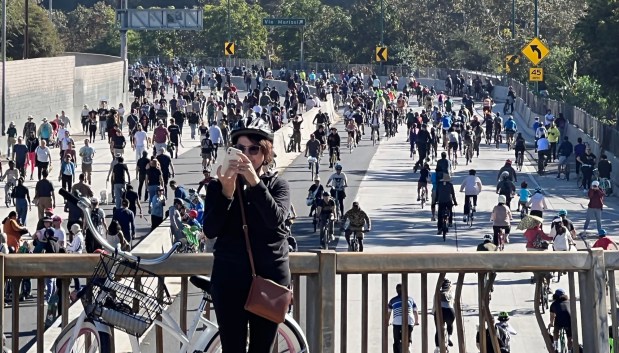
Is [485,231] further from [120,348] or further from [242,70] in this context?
[242,70]

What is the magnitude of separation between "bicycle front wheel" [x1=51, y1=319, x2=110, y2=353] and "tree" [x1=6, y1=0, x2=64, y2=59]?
75.3 metres

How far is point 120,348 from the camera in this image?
30.8 feet

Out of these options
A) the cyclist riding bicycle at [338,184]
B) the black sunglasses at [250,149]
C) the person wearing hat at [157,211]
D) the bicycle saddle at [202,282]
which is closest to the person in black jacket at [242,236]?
the black sunglasses at [250,149]

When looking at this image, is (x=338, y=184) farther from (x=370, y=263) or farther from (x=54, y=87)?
(x=54, y=87)

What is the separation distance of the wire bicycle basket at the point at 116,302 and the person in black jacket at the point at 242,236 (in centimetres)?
49

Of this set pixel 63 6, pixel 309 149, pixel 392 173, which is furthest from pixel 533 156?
pixel 63 6

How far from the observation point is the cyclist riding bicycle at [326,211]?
35.3 meters

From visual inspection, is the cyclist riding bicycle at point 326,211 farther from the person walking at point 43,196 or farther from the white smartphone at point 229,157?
the white smartphone at point 229,157

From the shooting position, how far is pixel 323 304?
777cm

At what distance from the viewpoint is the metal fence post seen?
7.74 meters

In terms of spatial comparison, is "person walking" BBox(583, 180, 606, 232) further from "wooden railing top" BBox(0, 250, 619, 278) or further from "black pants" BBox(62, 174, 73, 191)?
"wooden railing top" BBox(0, 250, 619, 278)

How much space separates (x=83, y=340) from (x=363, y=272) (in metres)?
1.49

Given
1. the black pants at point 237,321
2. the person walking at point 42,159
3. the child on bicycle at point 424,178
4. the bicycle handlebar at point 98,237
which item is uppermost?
the bicycle handlebar at point 98,237

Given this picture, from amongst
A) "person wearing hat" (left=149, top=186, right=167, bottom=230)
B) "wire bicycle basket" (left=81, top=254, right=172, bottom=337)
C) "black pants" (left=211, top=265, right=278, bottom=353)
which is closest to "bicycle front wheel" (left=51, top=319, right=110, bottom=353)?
"wire bicycle basket" (left=81, top=254, right=172, bottom=337)
